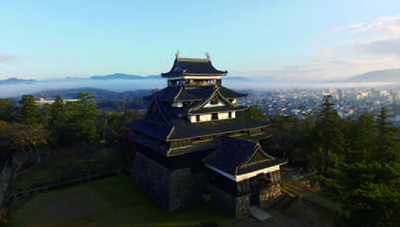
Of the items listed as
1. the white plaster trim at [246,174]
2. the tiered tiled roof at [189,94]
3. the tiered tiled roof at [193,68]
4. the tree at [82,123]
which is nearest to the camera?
the white plaster trim at [246,174]

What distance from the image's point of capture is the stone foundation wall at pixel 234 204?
17.2 m

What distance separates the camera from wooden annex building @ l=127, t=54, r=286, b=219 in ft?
57.7

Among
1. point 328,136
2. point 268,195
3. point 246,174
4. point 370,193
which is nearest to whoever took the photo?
point 370,193

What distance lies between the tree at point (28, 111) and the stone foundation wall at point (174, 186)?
3134 cm

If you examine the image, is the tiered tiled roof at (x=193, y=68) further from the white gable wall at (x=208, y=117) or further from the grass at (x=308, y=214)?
the grass at (x=308, y=214)

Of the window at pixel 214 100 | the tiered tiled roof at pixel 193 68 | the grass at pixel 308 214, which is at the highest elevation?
the tiered tiled roof at pixel 193 68

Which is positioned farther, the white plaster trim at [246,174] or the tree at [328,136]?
the tree at [328,136]

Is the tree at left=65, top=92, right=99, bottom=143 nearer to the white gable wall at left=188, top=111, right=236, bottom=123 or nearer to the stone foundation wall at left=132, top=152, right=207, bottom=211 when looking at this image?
the stone foundation wall at left=132, top=152, right=207, bottom=211

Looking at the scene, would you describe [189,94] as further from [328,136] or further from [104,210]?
[328,136]

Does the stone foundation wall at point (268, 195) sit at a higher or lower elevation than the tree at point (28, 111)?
lower

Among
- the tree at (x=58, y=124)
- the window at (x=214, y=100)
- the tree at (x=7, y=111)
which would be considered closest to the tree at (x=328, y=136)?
the window at (x=214, y=100)

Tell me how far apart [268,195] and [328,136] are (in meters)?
11.6

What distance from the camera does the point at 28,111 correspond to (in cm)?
4009

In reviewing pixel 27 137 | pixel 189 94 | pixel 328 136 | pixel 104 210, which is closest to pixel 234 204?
pixel 189 94
